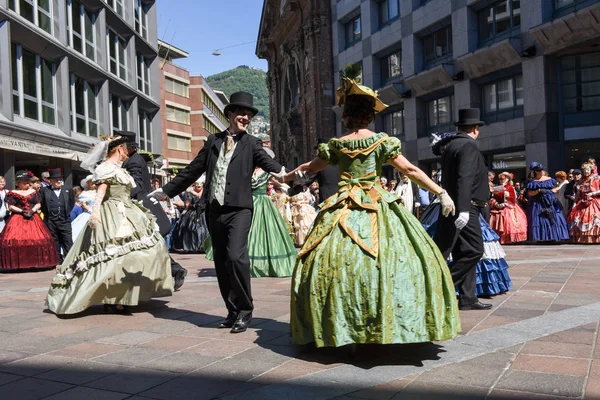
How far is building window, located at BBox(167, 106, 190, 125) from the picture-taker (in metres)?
63.2

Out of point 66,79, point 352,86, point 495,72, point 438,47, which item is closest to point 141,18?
point 66,79

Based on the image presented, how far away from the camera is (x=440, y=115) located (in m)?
23.8

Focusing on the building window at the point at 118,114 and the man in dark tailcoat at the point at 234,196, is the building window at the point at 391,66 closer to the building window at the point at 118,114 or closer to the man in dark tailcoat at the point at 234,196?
the building window at the point at 118,114

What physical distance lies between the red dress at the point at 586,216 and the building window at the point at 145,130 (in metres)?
23.4

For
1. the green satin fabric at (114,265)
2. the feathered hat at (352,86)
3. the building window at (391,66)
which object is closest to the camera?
the feathered hat at (352,86)

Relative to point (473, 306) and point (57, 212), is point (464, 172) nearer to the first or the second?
point (473, 306)

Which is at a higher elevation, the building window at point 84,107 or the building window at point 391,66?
the building window at point 391,66

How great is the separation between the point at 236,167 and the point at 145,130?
2944 centimetres

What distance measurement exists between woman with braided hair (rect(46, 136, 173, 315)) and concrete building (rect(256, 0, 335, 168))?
83.7 feet

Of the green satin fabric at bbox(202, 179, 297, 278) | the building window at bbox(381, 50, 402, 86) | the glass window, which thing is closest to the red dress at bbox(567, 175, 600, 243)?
the glass window

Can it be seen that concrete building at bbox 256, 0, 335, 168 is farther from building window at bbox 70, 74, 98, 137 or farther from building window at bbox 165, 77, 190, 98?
building window at bbox 165, 77, 190, 98

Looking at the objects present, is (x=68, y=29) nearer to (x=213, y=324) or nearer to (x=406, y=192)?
(x=406, y=192)

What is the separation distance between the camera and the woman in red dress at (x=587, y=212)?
12.6 meters

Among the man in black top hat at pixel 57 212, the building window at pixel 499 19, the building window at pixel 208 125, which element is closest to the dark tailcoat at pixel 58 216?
the man in black top hat at pixel 57 212
